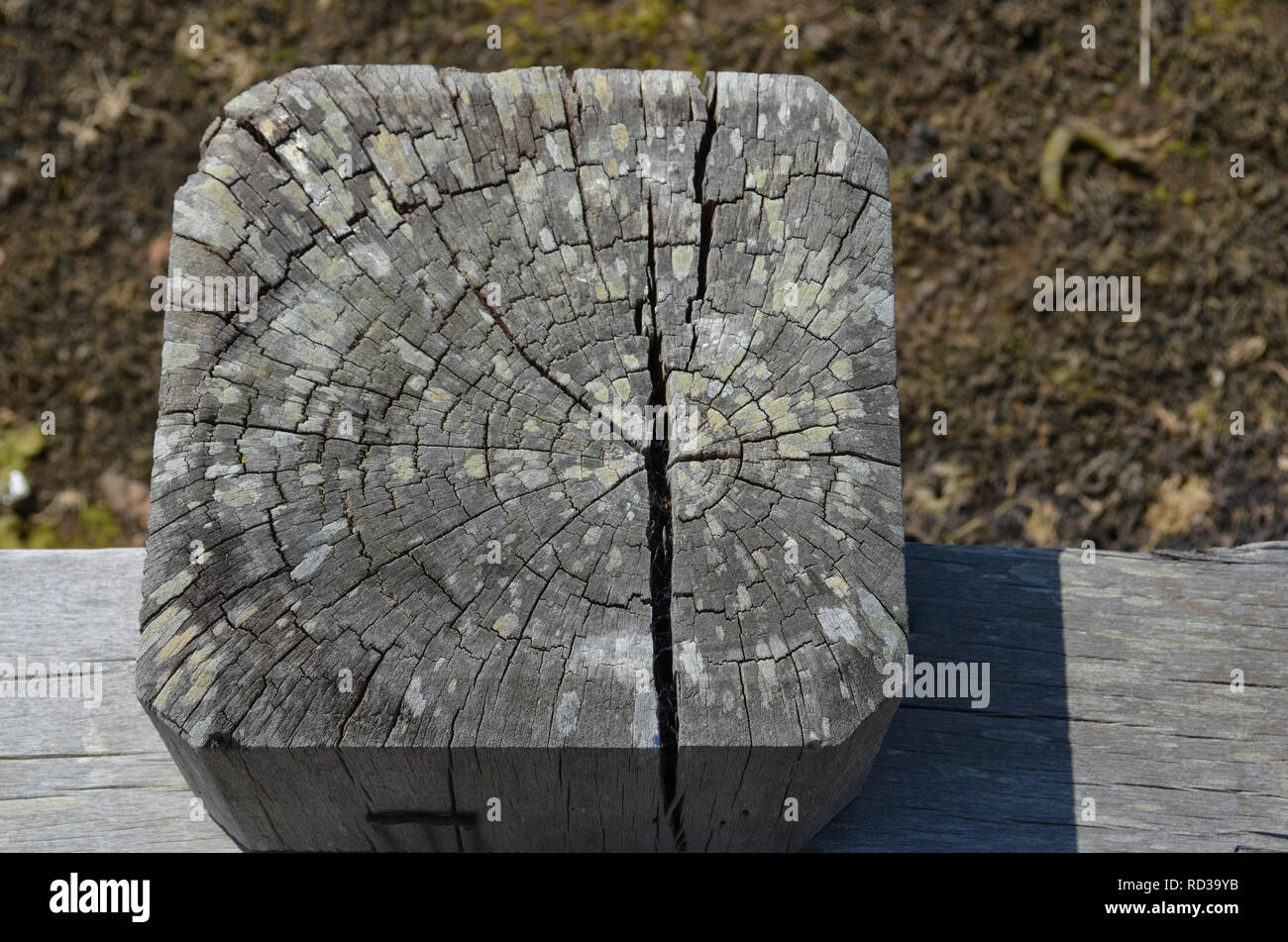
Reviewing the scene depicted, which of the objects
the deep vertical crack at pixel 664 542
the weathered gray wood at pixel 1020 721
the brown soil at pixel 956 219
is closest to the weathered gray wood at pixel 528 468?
the deep vertical crack at pixel 664 542

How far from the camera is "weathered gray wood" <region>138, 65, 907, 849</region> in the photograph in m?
1.69

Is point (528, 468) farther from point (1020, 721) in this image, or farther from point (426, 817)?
point (1020, 721)

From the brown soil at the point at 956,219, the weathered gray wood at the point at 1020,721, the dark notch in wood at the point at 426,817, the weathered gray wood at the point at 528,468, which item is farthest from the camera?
the brown soil at the point at 956,219

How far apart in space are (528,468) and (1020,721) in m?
1.16

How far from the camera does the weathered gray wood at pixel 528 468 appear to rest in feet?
5.54

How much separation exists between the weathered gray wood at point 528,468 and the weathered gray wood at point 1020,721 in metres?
0.25

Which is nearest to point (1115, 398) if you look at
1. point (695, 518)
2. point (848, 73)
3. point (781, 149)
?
point (848, 73)

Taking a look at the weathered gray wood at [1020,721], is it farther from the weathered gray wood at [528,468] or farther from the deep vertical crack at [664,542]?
the deep vertical crack at [664,542]

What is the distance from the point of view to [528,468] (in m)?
1.83

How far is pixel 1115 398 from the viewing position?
13.2 ft

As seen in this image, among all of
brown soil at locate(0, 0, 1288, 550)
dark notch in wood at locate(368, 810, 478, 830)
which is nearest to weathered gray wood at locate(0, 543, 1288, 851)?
dark notch in wood at locate(368, 810, 478, 830)

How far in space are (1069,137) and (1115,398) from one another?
3.95 feet

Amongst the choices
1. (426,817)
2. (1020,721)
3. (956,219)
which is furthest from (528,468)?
(956,219)

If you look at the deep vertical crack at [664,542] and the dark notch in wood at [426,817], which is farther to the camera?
the dark notch in wood at [426,817]
